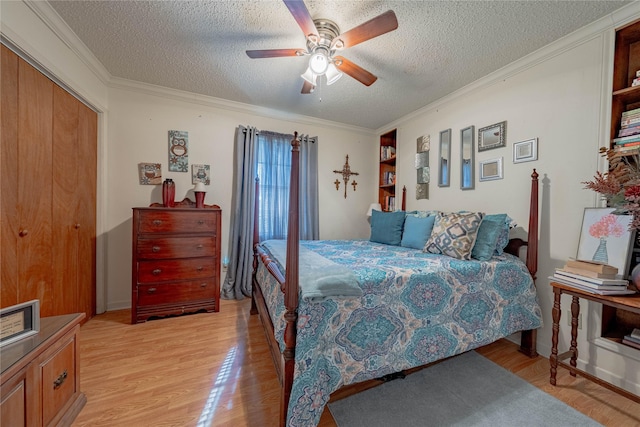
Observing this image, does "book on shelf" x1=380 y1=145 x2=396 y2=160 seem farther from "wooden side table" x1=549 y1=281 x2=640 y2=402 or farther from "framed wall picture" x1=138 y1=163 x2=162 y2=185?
"framed wall picture" x1=138 y1=163 x2=162 y2=185

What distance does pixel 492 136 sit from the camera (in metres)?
2.37

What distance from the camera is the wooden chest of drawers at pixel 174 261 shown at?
2.32 meters

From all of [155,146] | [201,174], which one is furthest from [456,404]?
[155,146]

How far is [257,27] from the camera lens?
1.82 m

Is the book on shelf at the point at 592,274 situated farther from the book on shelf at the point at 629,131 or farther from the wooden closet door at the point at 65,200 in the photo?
the wooden closet door at the point at 65,200

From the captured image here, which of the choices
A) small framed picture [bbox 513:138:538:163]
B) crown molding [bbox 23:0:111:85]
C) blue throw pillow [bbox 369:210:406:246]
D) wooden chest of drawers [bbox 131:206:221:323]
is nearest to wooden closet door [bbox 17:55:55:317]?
crown molding [bbox 23:0:111:85]

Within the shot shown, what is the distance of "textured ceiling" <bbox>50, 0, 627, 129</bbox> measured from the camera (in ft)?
5.35

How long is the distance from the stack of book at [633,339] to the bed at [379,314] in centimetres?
43

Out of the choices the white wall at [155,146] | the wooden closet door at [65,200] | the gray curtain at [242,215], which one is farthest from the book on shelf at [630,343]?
the wooden closet door at [65,200]

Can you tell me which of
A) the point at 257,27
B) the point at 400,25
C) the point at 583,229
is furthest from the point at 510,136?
the point at 257,27

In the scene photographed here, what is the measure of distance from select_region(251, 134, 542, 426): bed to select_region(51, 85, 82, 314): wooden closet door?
1676 millimetres

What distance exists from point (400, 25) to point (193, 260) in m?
2.77

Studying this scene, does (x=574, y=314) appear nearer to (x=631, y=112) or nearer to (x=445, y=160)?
(x=631, y=112)

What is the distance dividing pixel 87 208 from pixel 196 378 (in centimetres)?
196
